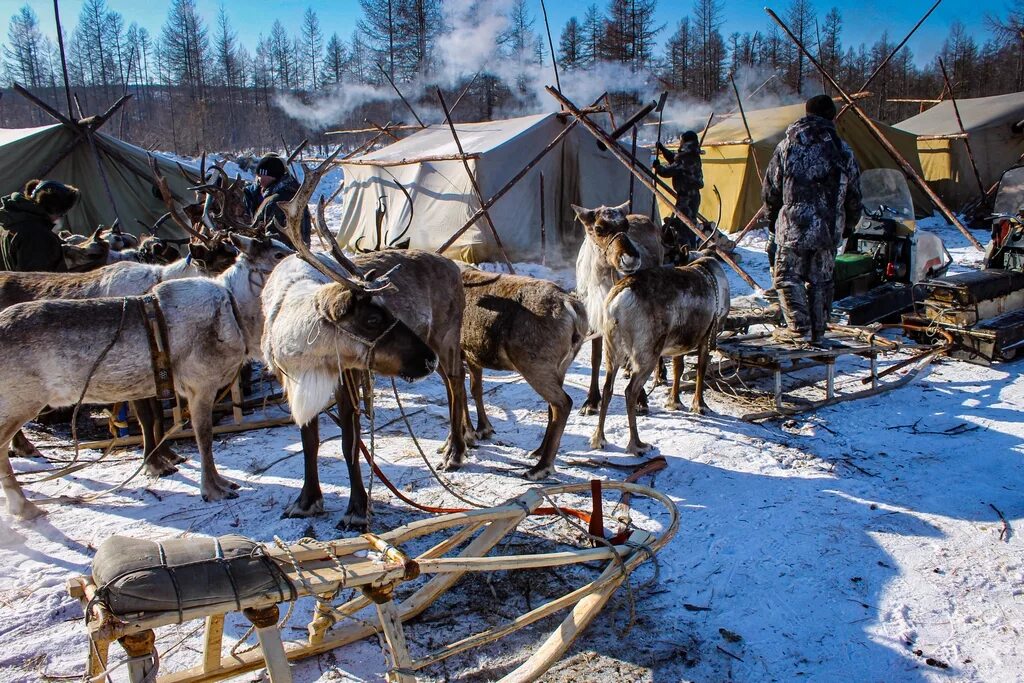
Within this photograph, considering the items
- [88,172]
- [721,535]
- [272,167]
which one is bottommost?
[721,535]

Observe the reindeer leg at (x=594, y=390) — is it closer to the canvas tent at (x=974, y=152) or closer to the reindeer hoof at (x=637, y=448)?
the reindeer hoof at (x=637, y=448)

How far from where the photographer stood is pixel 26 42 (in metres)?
38.7

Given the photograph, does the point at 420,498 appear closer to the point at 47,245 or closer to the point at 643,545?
the point at 643,545

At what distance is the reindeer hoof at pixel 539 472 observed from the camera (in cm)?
485

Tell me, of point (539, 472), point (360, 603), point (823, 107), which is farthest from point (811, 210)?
point (360, 603)

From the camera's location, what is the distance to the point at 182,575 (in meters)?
2.18

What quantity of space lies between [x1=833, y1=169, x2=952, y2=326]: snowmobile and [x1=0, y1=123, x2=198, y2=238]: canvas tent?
972 centimetres

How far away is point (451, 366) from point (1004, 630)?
3.52 metres

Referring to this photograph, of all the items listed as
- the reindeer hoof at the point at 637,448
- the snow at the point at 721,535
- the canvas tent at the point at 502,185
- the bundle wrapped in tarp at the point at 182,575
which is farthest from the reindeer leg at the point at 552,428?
the canvas tent at the point at 502,185

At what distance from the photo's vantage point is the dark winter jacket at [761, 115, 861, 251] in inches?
250

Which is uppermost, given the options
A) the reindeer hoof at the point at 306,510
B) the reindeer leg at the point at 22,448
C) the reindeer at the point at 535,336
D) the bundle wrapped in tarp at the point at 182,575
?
the reindeer at the point at 535,336

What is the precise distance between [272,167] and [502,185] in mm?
4764

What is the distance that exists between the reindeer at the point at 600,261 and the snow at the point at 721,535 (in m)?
0.63

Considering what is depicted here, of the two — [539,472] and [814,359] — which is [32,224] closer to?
[539,472]
